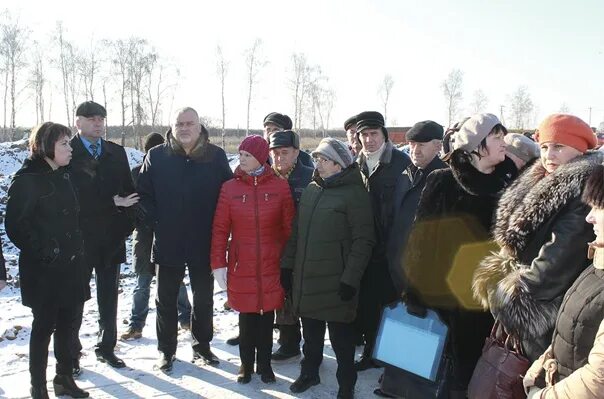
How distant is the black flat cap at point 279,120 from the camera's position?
17.3 ft

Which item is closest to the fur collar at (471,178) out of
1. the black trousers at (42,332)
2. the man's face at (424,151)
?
the man's face at (424,151)

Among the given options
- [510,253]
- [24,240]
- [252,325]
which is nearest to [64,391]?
[24,240]

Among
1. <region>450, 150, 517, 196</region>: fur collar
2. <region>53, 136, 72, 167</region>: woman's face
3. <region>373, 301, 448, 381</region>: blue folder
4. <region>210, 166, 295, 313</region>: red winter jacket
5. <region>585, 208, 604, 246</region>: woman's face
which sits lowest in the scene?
<region>373, 301, 448, 381</region>: blue folder

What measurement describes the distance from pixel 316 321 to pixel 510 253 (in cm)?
157

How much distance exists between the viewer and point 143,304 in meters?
5.15

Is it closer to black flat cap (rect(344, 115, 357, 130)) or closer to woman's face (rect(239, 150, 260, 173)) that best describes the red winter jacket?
woman's face (rect(239, 150, 260, 173))

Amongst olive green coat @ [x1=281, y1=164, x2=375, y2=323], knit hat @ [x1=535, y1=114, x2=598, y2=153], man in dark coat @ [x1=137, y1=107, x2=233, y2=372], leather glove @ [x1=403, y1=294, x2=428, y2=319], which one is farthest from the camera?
man in dark coat @ [x1=137, y1=107, x2=233, y2=372]

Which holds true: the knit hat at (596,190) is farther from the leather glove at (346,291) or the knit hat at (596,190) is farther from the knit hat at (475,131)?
the leather glove at (346,291)

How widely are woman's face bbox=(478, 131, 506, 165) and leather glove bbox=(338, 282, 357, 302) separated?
124 centimetres

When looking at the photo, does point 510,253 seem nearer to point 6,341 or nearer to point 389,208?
point 389,208

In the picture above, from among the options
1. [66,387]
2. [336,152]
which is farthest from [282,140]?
[66,387]

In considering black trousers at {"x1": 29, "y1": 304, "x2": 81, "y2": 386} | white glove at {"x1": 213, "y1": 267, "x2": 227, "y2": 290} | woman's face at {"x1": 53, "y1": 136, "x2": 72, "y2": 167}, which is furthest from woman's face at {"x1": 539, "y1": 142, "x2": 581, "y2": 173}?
black trousers at {"x1": 29, "y1": 304, "x2": 81, "y2": 386}

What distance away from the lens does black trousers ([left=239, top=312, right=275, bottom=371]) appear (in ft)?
12.9

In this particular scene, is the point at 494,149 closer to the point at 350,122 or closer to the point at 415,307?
the point at 415,307
